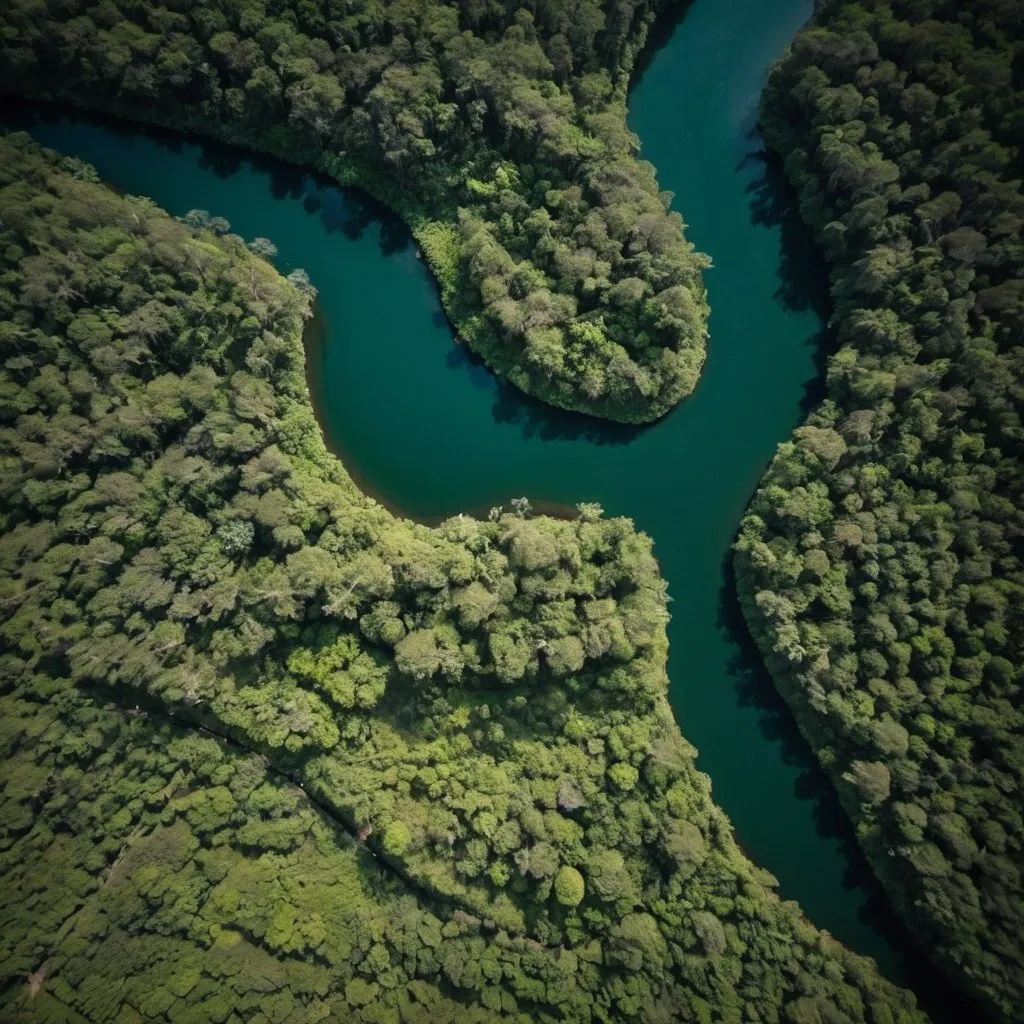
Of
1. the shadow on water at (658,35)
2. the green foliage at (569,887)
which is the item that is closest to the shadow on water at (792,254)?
the shadow on water at (658,35)

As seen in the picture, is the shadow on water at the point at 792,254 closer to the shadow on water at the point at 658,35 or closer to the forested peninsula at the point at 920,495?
the forested peninsula at the point at 920,495

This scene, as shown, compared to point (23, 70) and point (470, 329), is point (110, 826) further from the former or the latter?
point (23, 70)

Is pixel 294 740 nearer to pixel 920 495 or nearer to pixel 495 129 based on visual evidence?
pixel 920 495

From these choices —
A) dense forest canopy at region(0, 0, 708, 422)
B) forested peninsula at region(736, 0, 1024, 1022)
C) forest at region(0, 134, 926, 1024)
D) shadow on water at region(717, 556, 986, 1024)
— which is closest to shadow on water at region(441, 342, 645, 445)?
dense forest canopy at region(0, 0, 708, 422)

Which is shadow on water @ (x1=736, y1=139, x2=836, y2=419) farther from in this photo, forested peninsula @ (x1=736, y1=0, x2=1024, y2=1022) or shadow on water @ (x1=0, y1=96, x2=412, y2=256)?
shadow on water @ (x1=0, y1=96, x2=412, y2=256)

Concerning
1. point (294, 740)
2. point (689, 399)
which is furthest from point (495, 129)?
point (294, 740)

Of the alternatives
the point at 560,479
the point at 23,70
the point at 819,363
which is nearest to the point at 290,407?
the point at 560,479
